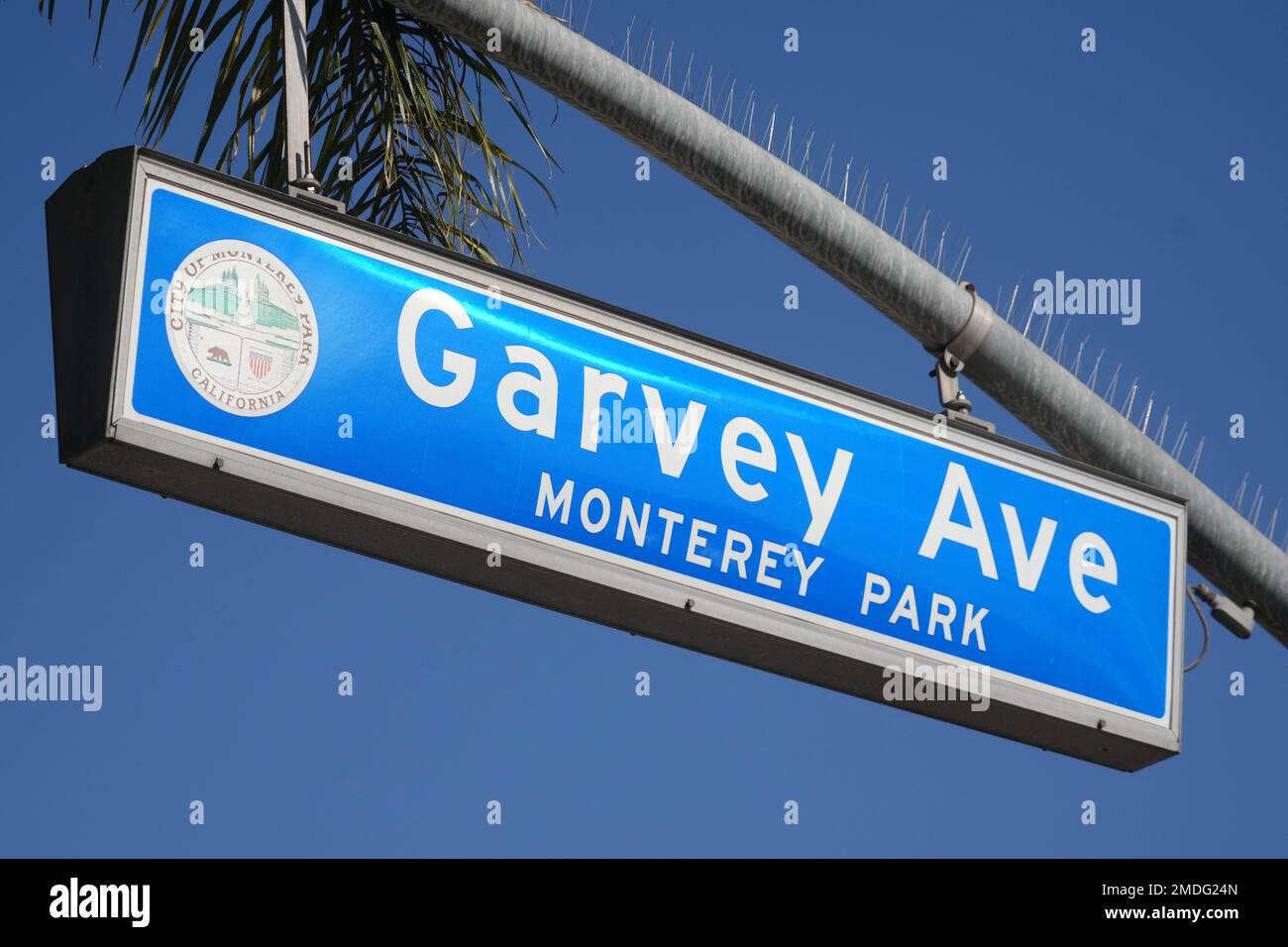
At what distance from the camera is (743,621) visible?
4.06m

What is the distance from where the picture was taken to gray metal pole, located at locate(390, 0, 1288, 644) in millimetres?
4148

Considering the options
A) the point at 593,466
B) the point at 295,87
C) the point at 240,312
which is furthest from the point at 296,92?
the point at 593,466

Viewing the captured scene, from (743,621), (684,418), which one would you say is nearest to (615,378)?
(684,418)

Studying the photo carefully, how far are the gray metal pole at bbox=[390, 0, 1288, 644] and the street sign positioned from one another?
15 centimetres

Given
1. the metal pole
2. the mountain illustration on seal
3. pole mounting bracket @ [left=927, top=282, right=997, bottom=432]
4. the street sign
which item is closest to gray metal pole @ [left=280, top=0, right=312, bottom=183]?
the metal pole

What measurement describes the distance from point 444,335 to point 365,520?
1.39 ft

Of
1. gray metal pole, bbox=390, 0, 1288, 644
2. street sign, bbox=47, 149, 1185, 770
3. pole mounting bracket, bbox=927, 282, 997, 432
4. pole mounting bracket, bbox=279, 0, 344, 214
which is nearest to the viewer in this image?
street sign, bbox=47, 149, 1185, 770

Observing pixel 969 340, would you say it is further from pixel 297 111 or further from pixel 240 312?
pixel 240 312

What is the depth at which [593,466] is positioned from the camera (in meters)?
4.01

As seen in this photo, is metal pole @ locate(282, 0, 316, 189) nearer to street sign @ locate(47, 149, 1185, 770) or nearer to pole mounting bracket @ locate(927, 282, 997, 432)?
street sign @ locate(47, 149, 1185, 770)

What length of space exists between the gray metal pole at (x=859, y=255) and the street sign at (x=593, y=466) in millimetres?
150

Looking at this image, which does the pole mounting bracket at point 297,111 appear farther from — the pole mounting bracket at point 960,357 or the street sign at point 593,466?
the pole mounting bracket at point 960,357

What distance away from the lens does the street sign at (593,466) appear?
364 centimetres
